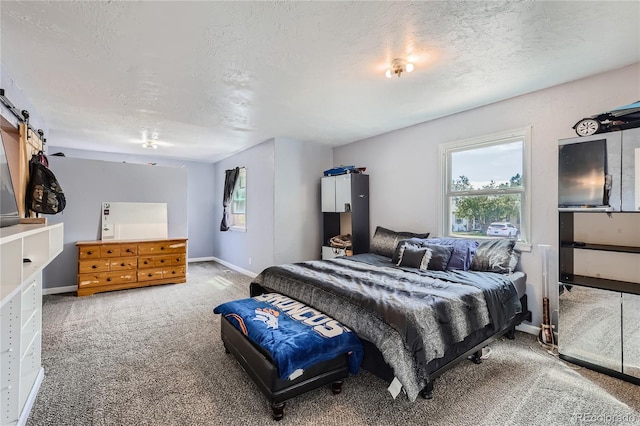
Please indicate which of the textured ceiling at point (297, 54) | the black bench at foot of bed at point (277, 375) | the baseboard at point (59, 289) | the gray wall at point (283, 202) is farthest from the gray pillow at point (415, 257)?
the baseboard at point (59, 289)

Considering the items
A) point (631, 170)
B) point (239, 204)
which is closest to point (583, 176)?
point (631, 170)

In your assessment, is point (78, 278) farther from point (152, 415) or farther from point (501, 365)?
point (501, 365)

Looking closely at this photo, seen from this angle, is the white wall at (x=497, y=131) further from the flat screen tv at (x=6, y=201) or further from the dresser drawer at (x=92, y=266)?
the dresser drawer at (x=92, y=266)

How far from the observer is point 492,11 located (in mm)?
1856

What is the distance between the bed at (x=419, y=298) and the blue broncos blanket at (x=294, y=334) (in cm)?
12

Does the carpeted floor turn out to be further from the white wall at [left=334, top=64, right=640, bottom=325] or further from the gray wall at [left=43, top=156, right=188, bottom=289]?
the gray wall at [left=43, top=156, right=188, bottom=289]

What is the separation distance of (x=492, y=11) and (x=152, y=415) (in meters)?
3.32

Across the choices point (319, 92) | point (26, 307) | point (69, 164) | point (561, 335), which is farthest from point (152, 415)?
point (69, 164)

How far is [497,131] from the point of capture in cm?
341

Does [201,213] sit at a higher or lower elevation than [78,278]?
higher

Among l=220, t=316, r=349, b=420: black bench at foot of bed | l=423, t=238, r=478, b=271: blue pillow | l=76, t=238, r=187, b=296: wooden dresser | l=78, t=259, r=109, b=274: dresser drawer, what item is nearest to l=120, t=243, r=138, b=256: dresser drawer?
l=76, t=238, r=187, b=296: wooden dresser

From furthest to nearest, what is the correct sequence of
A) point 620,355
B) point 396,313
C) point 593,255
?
1. point 593,255
2. point 620,355
3. point 396,313

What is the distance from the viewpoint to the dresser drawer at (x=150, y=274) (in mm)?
4961

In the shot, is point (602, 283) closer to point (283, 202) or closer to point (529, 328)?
point (529, 328)
